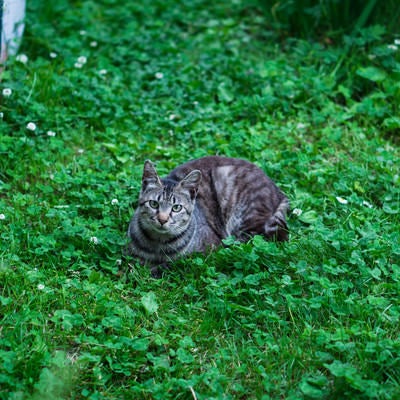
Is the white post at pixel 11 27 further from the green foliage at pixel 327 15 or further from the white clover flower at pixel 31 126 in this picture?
the green foliage at pixel 327 15

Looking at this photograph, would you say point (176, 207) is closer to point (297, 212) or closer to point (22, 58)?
point (297, 212)

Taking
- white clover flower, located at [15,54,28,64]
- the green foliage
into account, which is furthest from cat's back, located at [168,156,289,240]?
the green foliage

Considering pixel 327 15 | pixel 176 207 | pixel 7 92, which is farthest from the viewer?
pixel 327 15

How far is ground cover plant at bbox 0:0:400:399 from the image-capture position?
3.57 meters

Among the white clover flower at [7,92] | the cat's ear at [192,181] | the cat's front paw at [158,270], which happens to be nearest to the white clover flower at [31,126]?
the white clover flower at [7,92]

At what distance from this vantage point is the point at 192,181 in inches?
191

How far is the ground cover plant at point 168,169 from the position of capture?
140 inches

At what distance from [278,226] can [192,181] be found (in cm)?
73

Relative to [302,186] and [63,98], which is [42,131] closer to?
[63,98]

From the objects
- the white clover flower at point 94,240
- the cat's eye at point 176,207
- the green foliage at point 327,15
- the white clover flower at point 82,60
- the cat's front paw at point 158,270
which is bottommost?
the cat's front paw at point 158,270

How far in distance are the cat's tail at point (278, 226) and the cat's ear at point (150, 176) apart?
89cm

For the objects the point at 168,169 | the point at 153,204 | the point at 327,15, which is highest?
the point at 327,15

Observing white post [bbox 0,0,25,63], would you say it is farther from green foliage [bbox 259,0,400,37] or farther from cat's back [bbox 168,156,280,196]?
green foliage [bbox 259,0,400,37]

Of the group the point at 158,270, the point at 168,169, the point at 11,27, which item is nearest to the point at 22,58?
the point at 11,27
